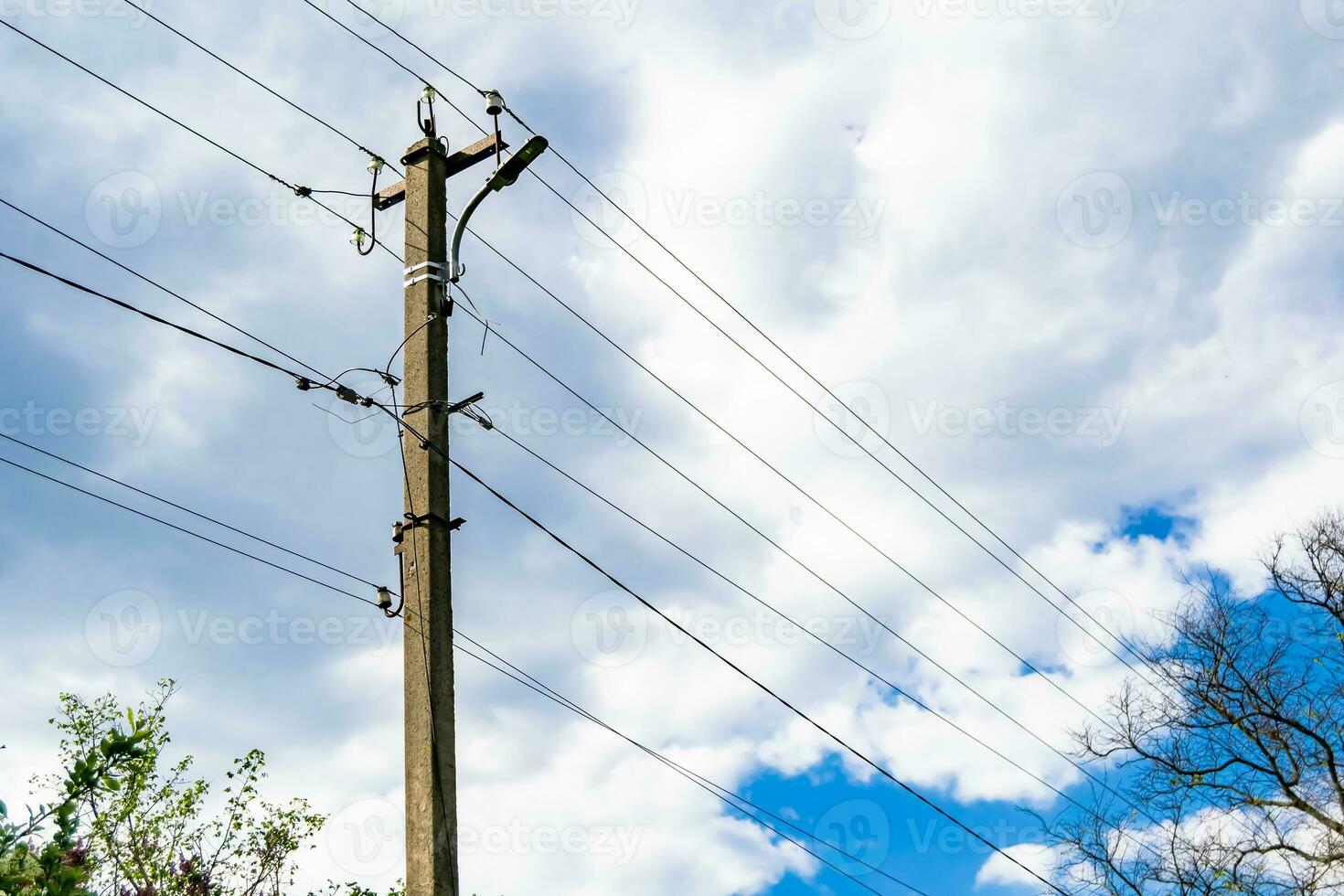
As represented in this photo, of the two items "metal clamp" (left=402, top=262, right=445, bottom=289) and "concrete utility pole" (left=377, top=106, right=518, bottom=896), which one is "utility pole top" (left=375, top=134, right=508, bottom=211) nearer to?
"concrete utility pole" (left=377, top=106, right=518, bottom=896)

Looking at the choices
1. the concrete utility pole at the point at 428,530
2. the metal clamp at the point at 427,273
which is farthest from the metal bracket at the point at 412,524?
the metal clamp at the point at 427,273

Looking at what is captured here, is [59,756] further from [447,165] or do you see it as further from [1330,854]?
[1330,854]

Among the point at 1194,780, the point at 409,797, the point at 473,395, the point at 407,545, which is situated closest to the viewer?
the point at 409,797

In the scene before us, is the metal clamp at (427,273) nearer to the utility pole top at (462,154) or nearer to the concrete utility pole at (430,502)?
the concrete utility pole at (430,502)

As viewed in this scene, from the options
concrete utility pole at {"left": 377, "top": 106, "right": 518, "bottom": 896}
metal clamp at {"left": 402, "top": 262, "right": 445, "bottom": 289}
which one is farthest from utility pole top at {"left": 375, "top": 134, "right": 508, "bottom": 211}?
→ metal clamp at {"left": 402, "top": 262, "right": 445, "bottom": 289}

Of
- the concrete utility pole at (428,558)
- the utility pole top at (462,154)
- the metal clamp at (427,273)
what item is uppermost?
the utility pole top at (462,154)

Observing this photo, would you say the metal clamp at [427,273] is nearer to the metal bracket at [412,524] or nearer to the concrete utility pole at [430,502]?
the concrete utility pole at [430,502]

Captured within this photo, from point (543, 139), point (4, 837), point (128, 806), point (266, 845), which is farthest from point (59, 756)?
point (4, 837)

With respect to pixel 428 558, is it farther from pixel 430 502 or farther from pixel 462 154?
pixel 462 154

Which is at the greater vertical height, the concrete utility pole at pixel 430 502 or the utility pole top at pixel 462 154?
the utility pole top at pixel 462 154

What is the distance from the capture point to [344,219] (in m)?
10.1

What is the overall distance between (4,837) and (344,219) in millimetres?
6376

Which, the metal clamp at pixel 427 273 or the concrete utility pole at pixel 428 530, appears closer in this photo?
the concrete utility pole at pixel 428 530

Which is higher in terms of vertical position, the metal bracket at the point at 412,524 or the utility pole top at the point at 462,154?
the utility pole top at the point at 462,154
